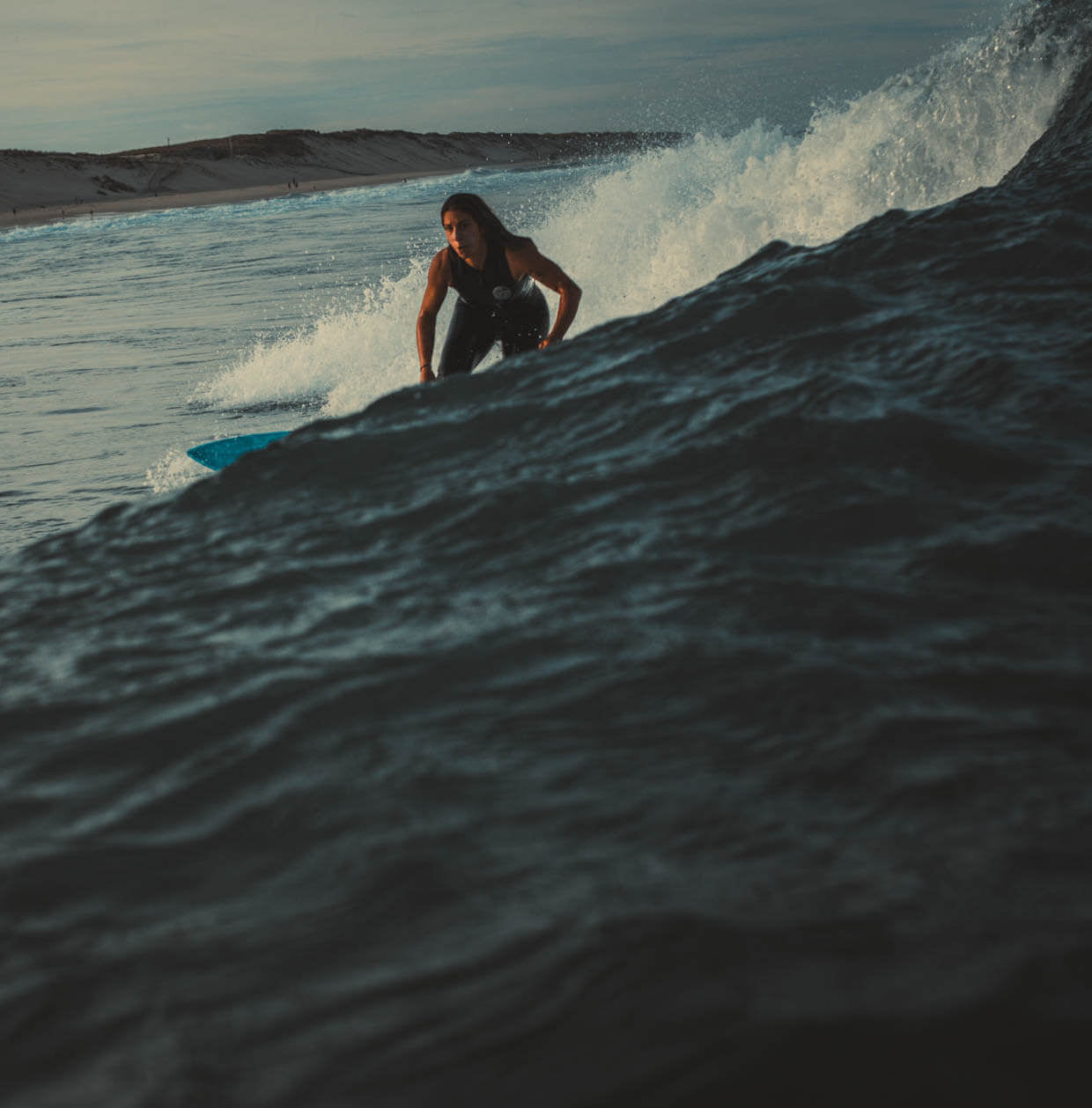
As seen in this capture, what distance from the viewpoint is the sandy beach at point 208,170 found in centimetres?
7062

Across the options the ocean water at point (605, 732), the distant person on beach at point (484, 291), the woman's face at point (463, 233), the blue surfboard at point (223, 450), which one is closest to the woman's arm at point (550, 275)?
the distant person on beach at point (484, 291)

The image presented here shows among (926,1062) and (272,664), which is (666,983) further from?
(272,664)

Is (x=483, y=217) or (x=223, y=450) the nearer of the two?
(x=223, y=450)

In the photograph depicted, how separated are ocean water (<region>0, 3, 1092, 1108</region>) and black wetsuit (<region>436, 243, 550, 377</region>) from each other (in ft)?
5.16

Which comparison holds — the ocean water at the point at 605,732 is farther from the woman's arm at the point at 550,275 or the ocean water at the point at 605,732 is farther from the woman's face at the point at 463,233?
the woman's face at the point at 463,233

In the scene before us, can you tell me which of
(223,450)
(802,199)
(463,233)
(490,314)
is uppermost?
(802,199)

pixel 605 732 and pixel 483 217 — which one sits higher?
pixel 483 217

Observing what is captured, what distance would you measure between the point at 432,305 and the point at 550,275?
2.47 ft

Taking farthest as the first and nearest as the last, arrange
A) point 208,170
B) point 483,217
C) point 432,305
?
point 208,170, point 432,305, point 483,217

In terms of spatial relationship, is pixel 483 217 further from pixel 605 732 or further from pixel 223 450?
pixel 605 732

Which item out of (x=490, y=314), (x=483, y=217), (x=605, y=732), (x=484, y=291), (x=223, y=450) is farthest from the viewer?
(x=490, y=314)

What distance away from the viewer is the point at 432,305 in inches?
277

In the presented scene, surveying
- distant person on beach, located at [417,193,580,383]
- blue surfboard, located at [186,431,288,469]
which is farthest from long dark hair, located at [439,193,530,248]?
blue surfboard, located at [186,431,288,469]

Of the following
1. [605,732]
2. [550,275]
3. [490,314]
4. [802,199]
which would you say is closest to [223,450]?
[490,314]
